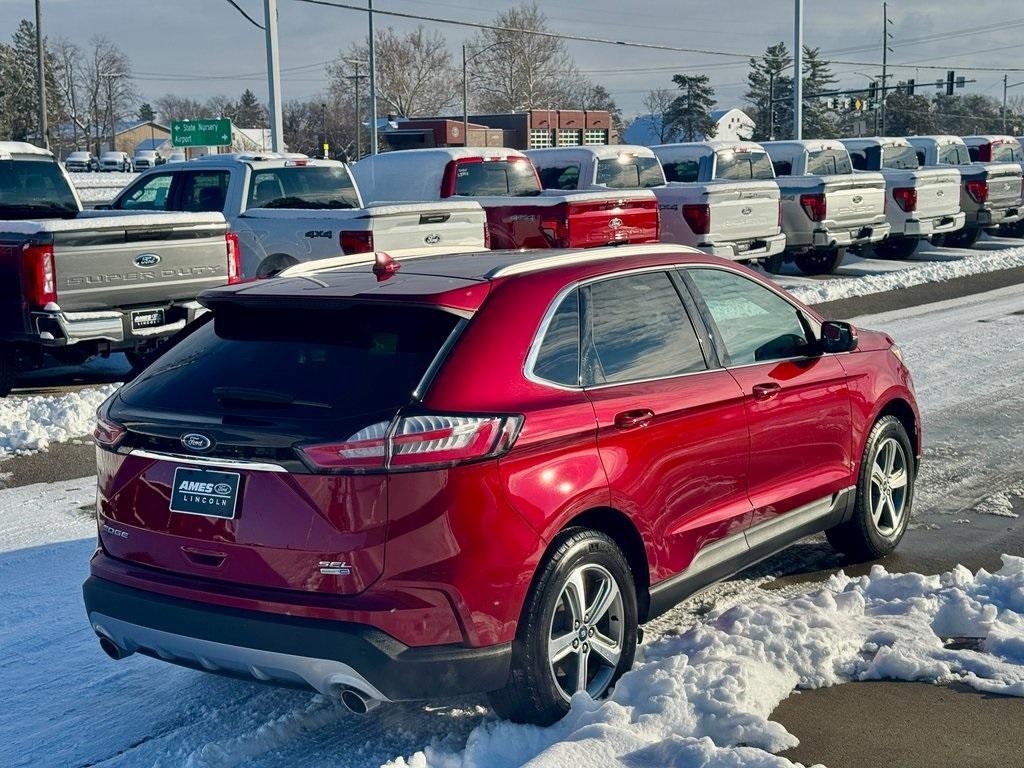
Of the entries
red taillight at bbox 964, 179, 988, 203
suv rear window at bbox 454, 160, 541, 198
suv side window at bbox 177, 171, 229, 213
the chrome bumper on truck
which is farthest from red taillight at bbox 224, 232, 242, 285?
red taillight at bbox 964, 179, 988, 203

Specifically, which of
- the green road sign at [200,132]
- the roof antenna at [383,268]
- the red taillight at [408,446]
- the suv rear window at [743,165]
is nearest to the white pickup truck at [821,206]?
the suv rear window at [743,165]

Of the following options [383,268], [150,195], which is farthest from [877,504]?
[150,195]

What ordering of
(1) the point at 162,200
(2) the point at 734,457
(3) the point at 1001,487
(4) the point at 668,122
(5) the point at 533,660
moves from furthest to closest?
1. (4) the point at 668,122
2. (1) the point at 162,200
3. (3) the point at 1001,487
4. (2) the point at 734,457
5. (5) the point at 533,660

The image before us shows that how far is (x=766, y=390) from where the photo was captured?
17.9 feet

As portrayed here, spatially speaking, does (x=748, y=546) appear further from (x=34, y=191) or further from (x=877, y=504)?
(x=34, y=191)

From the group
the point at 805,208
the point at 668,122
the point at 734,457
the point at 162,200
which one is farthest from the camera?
the point at 668,122

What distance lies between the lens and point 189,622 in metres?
4.16

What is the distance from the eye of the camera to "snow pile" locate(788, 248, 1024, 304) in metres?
18.0

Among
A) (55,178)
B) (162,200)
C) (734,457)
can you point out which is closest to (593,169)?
(162,200)

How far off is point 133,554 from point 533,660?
1391 mm

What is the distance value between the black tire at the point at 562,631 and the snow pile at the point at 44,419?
19.2 ft

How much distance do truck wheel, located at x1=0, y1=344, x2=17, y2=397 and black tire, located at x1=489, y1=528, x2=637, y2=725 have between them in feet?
25.1

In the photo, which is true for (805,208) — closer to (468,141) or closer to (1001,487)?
(1001,487)

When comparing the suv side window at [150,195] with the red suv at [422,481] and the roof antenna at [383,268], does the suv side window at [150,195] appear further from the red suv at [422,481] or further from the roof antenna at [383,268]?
the roof antenna at [383,268]
